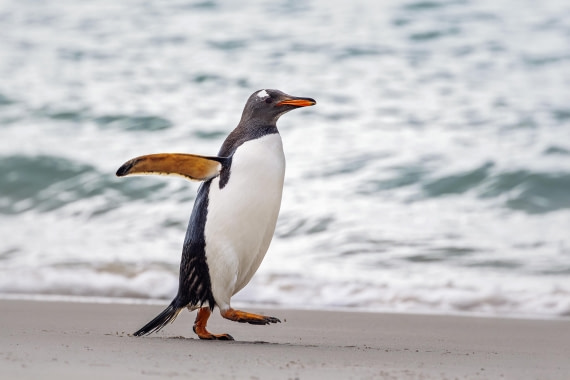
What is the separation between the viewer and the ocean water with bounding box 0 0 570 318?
6.21 meters

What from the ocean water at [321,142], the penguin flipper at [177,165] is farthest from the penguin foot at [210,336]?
the ocean water at [321,142]

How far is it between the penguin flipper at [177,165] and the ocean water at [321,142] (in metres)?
2.28

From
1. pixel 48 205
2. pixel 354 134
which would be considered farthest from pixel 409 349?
pixel 354 134

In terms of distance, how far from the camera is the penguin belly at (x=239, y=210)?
358 cm

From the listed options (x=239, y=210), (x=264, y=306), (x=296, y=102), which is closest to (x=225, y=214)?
(x=239, y=210)

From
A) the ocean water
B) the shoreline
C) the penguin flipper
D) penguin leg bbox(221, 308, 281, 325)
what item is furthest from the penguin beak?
the ocean water

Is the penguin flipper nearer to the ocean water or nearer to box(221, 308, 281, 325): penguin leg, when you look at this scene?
box(221, 308, 281, 325): penguin leg

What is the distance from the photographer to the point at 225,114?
10.6 m

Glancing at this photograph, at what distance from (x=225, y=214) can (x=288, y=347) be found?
568mm

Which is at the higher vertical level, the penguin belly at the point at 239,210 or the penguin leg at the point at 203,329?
the penguin belly at the point at 239,210

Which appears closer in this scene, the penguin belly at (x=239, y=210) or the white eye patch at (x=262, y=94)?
the penguin belly at (x=239, y=210)

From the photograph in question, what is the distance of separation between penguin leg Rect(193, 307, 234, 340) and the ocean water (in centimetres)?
209

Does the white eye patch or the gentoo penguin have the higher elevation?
the white eye patch

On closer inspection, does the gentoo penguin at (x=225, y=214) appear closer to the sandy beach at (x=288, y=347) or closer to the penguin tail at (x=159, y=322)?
the penguin tail at (x=159, y=322)
